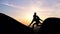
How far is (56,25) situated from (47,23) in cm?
161

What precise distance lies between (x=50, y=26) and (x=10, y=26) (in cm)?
659

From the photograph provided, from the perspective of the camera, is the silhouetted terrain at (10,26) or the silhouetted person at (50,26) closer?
the silhouetted person at (50,26)

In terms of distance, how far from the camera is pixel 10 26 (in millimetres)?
25500

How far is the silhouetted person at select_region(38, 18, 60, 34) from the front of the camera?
24672 mm

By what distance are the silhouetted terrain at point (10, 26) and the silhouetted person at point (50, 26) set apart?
8.23ft

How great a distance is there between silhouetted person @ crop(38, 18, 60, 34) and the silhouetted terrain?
2510 mm

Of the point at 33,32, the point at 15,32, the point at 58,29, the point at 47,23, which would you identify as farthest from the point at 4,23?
the point at 58,29

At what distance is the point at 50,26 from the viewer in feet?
82.5

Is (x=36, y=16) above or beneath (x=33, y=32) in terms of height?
above

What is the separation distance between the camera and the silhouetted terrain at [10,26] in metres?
25.1

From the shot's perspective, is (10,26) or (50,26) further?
(10,26)

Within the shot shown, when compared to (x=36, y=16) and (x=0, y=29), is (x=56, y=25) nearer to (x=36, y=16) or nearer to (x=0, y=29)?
(x=36, y=16)

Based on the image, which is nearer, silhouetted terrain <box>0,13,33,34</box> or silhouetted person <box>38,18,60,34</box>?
silhouetted person <box>38,18,60,34</box>

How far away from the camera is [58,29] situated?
80.5ft
